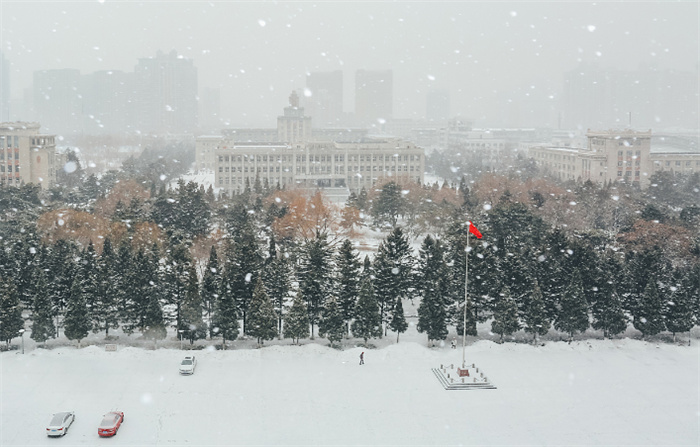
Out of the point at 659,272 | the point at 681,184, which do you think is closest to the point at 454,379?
the point at 659,272

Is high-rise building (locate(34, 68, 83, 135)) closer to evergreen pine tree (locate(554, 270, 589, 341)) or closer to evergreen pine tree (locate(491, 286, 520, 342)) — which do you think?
evergreen pine tree (locate(491, 286, 520, 342))

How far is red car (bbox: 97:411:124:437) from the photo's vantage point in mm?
15906

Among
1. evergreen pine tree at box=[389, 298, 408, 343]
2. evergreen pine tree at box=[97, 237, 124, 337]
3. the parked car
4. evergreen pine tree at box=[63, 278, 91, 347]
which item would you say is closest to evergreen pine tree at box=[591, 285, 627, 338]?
evergreen pine tree at box=[389, 298, 408, 343]

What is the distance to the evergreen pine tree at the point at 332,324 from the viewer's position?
22141 millimetres

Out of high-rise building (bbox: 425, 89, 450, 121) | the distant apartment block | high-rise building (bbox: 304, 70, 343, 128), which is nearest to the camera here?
the distant apartment block

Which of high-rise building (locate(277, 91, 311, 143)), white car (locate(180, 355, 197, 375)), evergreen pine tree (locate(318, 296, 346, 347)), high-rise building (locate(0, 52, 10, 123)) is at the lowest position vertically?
white car (locate(180, 355, 197, 375))

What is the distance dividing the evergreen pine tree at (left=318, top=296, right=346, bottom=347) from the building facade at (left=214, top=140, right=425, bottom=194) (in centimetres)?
4036

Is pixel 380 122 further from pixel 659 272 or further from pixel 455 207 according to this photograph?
pixel 659 272

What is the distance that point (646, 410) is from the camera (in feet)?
59.1

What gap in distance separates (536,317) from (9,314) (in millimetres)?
16720

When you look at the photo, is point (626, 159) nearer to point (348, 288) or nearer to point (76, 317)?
point (348, 288)

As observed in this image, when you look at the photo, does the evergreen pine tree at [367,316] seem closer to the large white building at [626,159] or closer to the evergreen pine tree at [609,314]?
the evergreen pine tree at [609,314]

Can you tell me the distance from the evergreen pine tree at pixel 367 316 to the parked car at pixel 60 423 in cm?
911

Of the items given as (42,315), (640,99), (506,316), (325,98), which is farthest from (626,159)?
(325,98)
